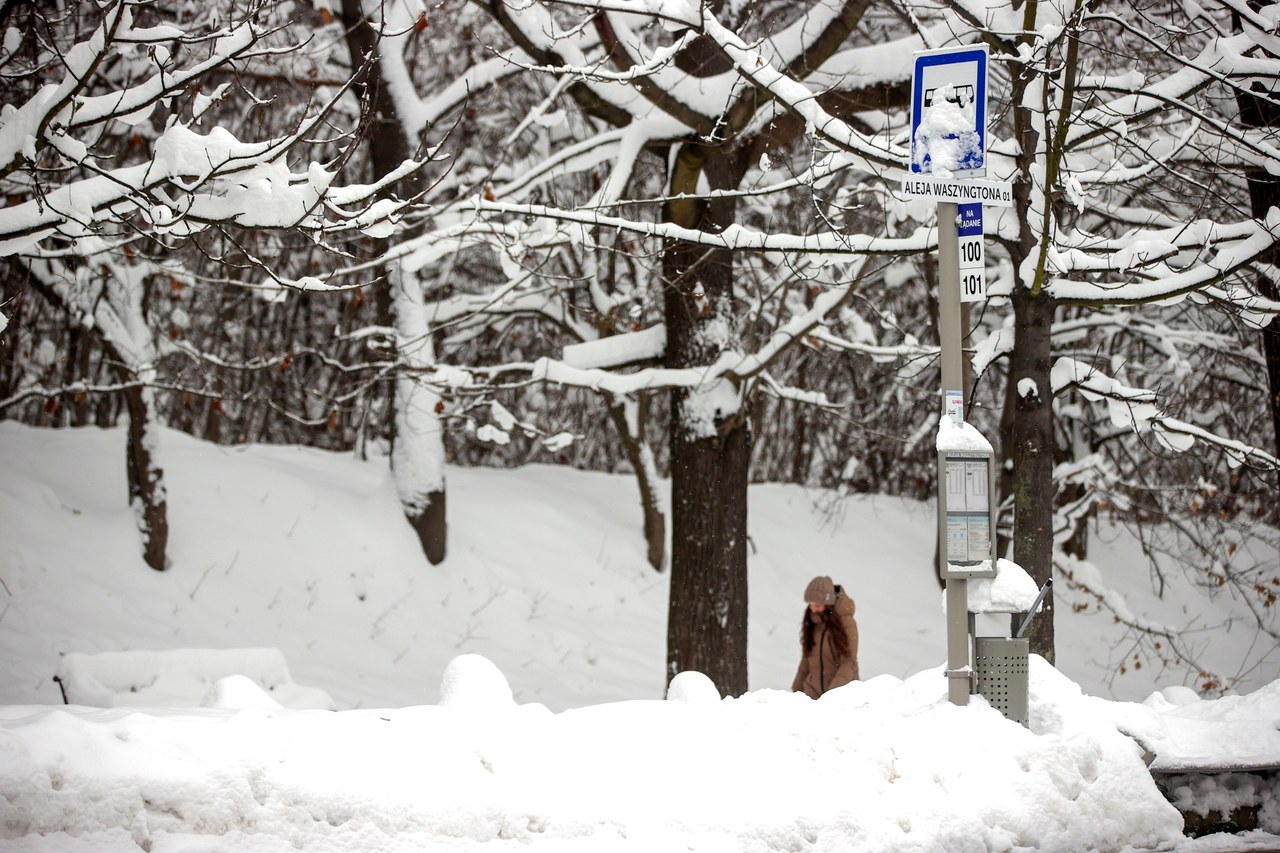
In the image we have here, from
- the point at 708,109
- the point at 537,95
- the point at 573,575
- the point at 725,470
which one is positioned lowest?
the point at 573,575

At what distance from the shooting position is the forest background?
5688 mm

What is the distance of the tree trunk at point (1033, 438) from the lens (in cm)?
696

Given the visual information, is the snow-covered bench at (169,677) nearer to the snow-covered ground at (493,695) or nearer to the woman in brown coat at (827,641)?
the snow-covered ground at (493,695)

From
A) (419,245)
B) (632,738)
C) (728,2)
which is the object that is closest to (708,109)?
(728,2)

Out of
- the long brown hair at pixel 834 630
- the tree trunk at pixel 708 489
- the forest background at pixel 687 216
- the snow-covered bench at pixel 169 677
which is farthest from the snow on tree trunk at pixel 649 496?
the snow-covered bench at pixel 169 677

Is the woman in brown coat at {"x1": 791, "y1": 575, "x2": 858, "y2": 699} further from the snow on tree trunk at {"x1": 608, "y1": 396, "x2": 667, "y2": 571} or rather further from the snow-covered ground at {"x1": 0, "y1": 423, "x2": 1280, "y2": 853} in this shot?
the snow on tree trunk at {"x1": 608, "y1": 396, "x2": 667, "y2": 571}

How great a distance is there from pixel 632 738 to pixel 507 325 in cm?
933

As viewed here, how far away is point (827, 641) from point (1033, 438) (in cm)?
203

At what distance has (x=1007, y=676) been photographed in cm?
521

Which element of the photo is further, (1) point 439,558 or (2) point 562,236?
(1) point 439,558

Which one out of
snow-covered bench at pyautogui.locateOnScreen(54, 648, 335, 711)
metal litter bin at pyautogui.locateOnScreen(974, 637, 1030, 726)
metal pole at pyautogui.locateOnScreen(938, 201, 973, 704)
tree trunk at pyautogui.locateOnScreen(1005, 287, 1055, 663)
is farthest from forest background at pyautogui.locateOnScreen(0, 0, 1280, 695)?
snow-covered bench at pyautogui.locateOnScreen(54, 648, 335, 711)

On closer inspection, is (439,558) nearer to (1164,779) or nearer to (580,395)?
(580,395)

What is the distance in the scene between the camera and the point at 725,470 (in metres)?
8.93

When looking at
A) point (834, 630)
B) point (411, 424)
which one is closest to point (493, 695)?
point (834, 630)
